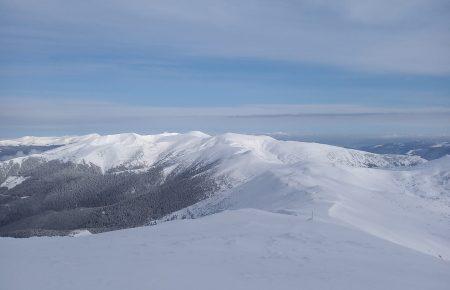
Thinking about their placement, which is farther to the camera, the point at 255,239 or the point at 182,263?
the point at 255,239

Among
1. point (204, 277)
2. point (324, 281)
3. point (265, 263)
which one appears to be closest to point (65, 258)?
point (204, 277)

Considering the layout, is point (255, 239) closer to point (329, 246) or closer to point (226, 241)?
point (226, 241)

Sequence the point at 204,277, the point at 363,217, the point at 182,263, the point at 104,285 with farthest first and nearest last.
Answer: the point at 363,217 < the point at 182,263 < the point at 204,277 < the point at 104,285

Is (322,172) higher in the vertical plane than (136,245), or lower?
lower

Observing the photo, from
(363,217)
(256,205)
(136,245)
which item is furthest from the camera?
(256,205)

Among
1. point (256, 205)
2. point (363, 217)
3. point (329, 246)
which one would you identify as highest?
point (329, 246)

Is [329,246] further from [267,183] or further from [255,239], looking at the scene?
[267,183]
